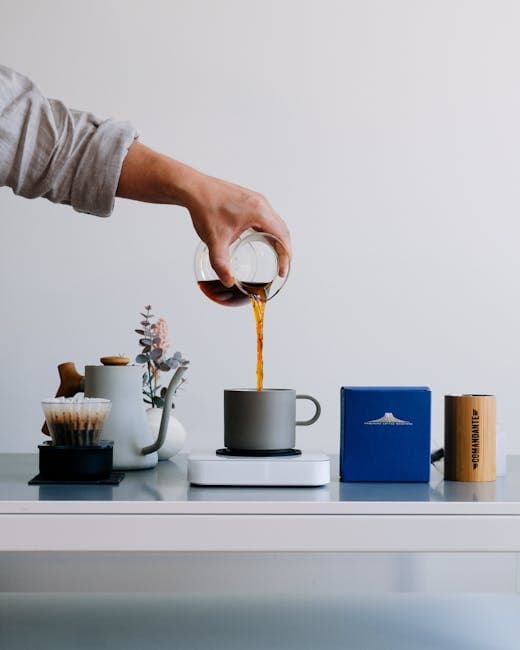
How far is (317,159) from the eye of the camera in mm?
2502

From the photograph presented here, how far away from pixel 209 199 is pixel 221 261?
0.12m

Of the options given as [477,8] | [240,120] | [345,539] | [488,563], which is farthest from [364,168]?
[345,539]

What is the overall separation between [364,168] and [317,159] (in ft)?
0.44

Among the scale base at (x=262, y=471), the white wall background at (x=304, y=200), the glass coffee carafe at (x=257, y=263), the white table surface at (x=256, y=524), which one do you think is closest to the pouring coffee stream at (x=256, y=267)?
the glass coffee carafe at (x=257, y=263)

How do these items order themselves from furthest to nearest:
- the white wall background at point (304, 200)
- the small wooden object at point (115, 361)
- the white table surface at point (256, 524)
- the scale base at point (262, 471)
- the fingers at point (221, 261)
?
the white wall background at point (304, 200)
the small wooden object at point (115, 361)
the fingers at point (221, 261)
the scale base at point (262, 471)
the white table surface at point (256, 524)

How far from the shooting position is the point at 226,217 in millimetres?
1464

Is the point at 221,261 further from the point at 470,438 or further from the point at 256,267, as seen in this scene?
the point at 470,438

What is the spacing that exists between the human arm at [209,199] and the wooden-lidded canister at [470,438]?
360mm

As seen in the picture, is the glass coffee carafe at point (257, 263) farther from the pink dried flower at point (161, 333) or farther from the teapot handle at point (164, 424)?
the pink dried flower at point (161, 333)

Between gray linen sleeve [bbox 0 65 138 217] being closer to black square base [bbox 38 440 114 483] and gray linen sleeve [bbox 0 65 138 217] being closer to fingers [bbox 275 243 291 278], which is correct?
fingers [bbox 275 243 291 278]

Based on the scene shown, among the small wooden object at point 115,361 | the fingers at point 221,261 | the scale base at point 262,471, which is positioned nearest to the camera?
the scale base at point 262,471

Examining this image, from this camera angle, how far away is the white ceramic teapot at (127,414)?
1481 millimetres

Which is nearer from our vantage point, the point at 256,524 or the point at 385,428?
the point at 256,524

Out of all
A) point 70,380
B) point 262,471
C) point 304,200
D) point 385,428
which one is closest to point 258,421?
point 262,471
